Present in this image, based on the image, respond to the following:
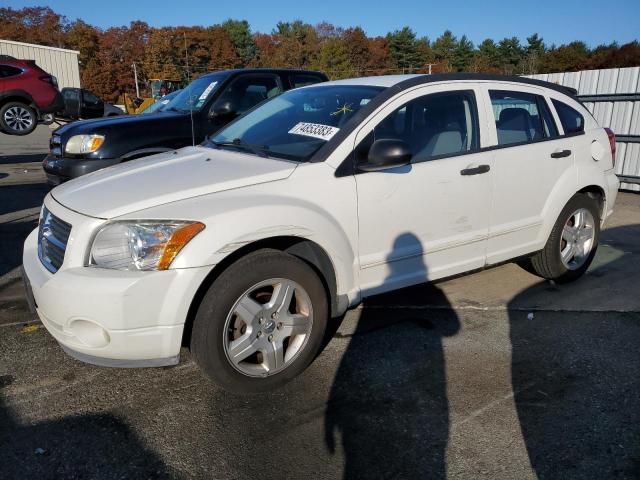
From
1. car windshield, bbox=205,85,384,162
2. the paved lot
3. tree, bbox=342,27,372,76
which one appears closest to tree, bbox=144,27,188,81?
tree, bbox=342,27,372,76

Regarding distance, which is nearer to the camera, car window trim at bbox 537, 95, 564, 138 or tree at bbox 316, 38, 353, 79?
car window trim at bbox 537, 95, 564, 138

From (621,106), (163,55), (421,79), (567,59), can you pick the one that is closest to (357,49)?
(163,55)

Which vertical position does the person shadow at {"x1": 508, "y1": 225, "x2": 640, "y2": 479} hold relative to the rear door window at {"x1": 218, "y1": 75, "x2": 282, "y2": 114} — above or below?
below

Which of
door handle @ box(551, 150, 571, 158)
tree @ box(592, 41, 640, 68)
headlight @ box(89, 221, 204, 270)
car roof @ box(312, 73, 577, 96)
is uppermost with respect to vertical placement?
tree @ box(592, 41, 640, 68)

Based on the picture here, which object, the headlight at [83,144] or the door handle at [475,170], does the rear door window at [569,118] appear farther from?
the headlight at [83,144]

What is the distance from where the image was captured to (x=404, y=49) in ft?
265

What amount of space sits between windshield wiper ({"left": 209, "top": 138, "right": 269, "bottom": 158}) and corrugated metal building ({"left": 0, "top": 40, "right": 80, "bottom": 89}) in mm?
29399

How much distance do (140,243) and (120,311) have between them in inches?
13.3

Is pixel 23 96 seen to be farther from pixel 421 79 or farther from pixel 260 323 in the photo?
pixel 260 323

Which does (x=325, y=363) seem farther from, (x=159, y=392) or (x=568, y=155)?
(x=568, y=155)

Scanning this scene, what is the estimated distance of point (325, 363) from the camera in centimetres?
338

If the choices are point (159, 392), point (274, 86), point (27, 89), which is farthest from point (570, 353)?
point (27, 89)

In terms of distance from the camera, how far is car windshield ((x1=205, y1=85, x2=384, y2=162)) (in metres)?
3.45

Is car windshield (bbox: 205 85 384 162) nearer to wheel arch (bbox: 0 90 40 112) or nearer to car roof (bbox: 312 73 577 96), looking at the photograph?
car roof (bbox: 312 73 577 96)
